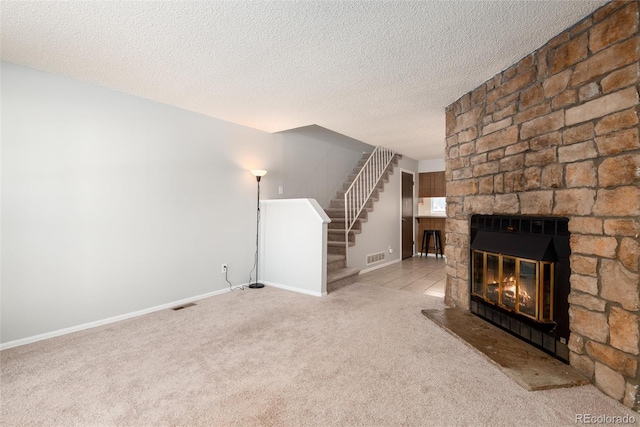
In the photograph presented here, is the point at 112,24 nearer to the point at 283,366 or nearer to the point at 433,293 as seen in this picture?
the point at 283,366

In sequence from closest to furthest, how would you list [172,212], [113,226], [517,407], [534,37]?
[517,407]
[534,37]
[113,226]
[172,212]

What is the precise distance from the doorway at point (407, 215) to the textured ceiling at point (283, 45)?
3614 mm

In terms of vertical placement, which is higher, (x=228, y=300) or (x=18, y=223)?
(x=18, y=223)

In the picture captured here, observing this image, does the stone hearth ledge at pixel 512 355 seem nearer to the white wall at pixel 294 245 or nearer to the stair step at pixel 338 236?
the white wall at pixel 294 245

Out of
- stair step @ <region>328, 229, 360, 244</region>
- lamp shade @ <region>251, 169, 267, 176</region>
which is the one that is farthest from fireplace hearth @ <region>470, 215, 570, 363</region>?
lamp shade @ <region>251, 169, 267, 176</region>

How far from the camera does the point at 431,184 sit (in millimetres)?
7125

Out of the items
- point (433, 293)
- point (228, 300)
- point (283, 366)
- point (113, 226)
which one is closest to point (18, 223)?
point (113, 226)

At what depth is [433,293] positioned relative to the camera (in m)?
3.87

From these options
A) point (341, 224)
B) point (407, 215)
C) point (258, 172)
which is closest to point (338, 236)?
point (341, 224)

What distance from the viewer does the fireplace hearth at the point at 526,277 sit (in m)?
2.06

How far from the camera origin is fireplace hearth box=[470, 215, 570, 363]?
2062mm

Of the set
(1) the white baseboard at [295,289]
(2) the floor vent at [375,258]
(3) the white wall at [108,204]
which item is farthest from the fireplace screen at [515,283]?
(3) the white wall at [108,204]

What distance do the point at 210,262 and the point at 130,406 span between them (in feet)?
7.26

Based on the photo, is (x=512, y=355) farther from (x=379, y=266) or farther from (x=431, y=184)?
(x=431, y=184)
